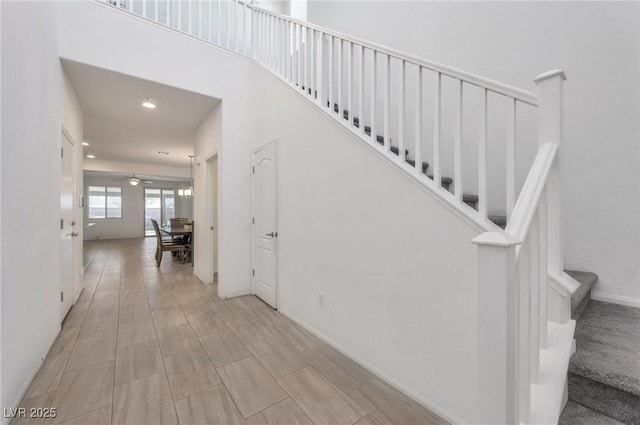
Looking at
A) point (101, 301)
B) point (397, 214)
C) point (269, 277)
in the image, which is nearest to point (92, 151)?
point (101, 301)

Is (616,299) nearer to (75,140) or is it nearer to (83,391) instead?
(83,391)

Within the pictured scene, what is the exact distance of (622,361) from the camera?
1140mm

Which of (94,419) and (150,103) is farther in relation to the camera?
(150,103)

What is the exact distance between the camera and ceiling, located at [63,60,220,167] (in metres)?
2.86

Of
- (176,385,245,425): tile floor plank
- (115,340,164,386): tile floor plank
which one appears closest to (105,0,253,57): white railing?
(115,340,164,386): tile floor plank

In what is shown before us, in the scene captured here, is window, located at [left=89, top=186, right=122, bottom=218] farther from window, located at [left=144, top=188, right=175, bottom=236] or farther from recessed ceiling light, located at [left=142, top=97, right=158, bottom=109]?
recessed ceiling light, located at [left=142, top=97, right=158, bottom=109]

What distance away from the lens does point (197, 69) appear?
10.3 feet

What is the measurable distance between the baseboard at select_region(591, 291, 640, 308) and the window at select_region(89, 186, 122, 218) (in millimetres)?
13064

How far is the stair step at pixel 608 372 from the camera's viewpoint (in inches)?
41.3

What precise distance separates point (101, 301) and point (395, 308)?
3.74 meters

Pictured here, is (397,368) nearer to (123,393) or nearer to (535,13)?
(123,393)

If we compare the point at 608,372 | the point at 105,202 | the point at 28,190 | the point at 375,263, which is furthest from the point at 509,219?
the point at 105,202

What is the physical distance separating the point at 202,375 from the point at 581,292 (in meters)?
2.61

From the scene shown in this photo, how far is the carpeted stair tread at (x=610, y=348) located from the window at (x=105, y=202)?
12902 mm
